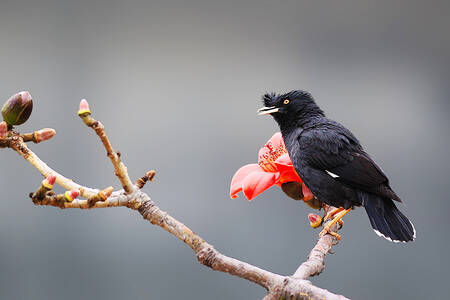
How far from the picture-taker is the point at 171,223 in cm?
34

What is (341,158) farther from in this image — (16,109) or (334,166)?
(16,109)

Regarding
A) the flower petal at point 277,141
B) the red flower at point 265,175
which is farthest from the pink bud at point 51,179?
the flower petal at point 277,141

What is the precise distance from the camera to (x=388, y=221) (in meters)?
0.60

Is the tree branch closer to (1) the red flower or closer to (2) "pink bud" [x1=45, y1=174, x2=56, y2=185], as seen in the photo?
(2) "pink bud" [x1=45, y1=174, x2=56, y2=185]

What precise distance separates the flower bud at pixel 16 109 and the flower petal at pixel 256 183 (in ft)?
0.76

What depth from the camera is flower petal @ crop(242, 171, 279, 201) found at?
1.58ft

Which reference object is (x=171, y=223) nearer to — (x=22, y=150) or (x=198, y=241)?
(x=198, y=241)

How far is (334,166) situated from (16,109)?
478 millimetres

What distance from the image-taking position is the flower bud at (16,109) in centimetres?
37

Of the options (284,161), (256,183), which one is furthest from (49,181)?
(284,161)

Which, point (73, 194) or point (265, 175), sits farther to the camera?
point (265, 175)

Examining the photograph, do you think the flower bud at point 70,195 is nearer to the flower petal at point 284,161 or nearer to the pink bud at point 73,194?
the pink bud at point 73,194

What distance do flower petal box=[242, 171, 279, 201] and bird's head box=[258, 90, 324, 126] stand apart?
0.21 m

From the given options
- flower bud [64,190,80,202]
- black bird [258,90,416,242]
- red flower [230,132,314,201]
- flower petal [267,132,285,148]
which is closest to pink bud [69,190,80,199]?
flower bud [64,190,80,202]
